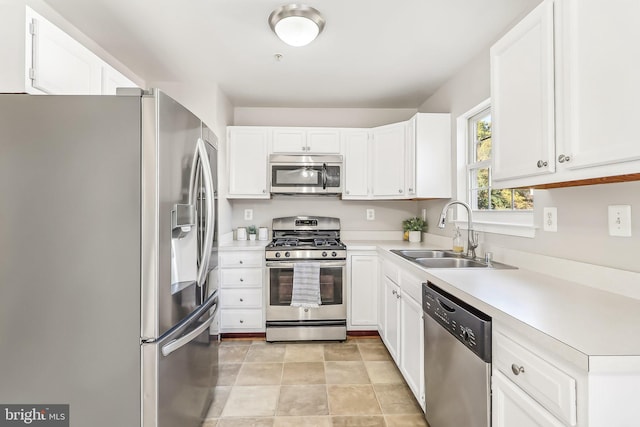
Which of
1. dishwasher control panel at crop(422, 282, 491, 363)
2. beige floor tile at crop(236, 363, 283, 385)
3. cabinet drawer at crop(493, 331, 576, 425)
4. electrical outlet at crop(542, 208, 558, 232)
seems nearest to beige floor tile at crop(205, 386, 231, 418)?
beige floor tile at crop(236, 363, 283, 385)

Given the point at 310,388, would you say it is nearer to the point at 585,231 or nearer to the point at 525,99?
the point at 585,231

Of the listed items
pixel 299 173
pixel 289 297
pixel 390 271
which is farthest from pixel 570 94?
pixel 289 297

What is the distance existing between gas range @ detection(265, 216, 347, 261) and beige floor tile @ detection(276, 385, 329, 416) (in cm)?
112

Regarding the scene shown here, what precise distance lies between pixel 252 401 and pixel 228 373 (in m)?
0.44

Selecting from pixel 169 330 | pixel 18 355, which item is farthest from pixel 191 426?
pixel 18 355

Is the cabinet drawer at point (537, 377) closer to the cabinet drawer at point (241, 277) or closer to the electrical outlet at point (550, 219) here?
the electrical outlet at point (550, 219)

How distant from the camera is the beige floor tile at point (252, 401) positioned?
191 centimetres

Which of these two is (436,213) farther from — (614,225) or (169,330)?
(169,330)

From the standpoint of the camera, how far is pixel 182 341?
142cm

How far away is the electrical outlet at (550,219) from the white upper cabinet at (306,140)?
2.12 metres

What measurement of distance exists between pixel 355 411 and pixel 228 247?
179 cm

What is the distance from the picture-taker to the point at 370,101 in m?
3.42

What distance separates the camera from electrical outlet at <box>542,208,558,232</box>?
5.10 feet

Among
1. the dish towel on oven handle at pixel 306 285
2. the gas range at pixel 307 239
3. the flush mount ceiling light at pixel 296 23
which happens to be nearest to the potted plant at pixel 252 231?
the gas range at pixel 307 239
